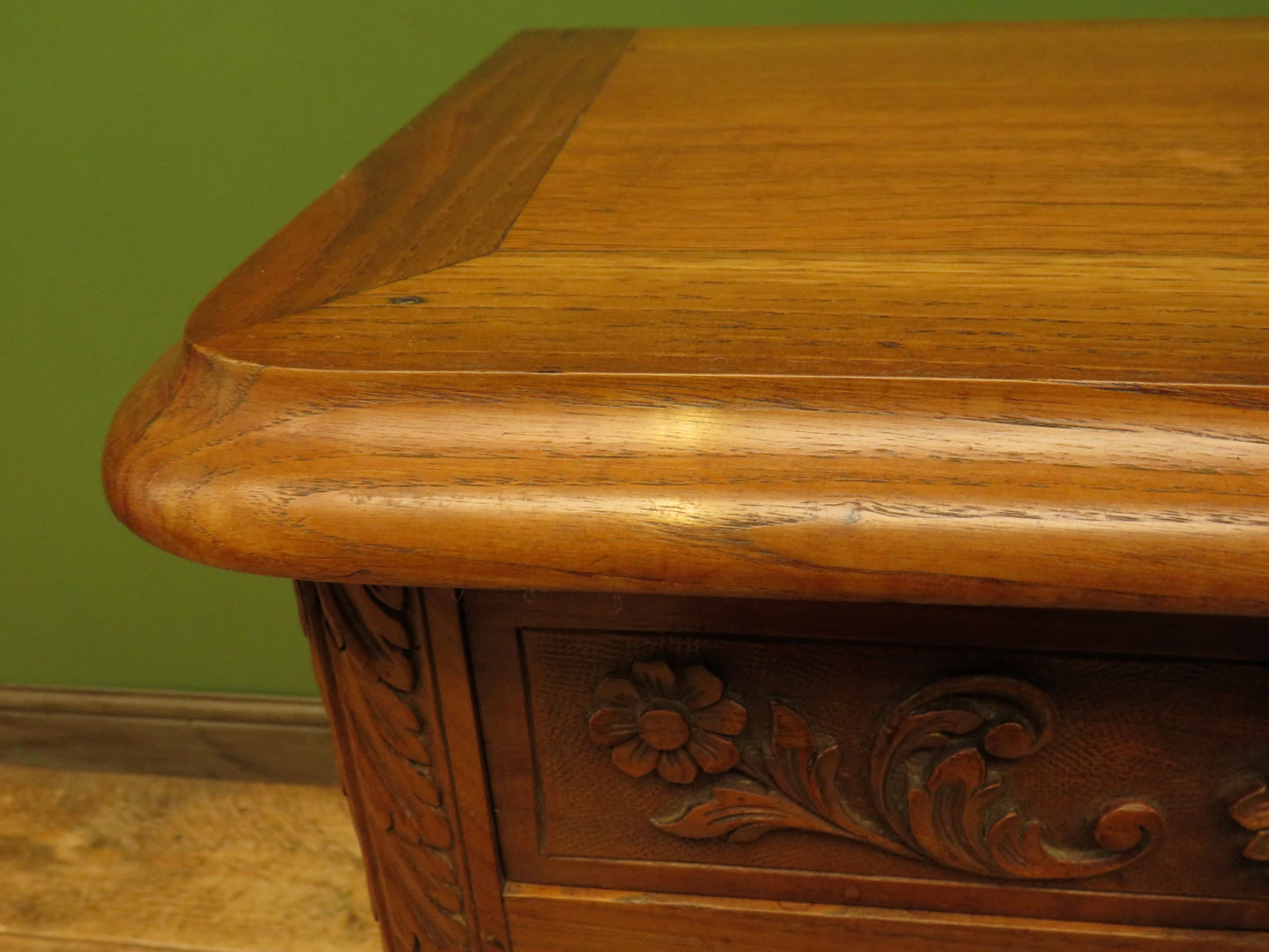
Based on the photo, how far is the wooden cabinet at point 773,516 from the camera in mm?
263

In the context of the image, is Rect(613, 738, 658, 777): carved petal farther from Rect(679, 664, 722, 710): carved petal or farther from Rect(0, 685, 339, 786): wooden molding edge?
Rect(0, 685, 339, 786): wooden molding edge

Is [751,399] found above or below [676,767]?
above

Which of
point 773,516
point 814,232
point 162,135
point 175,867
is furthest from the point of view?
point 175,867

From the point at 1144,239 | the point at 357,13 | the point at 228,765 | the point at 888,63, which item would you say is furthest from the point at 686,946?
the point at 228,765

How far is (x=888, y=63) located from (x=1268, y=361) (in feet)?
1.22

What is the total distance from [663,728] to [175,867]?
0.92 meters

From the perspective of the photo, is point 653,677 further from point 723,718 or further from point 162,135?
point 162,135

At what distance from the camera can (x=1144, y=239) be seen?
35 cm

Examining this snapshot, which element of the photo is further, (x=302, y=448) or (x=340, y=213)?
(x=340, y=213)

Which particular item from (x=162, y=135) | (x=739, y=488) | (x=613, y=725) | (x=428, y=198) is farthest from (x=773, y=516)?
(x=162, y=135)

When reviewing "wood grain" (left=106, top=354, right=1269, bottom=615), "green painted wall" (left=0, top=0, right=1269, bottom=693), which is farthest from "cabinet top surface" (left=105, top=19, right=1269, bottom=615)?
"green painted wall" (left=0, top=0, right=1269, bottom=693)

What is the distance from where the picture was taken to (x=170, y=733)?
3.90ft

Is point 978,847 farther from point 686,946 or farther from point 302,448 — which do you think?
point 302,448

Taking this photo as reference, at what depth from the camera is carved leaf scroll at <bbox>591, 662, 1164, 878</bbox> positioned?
33cm
